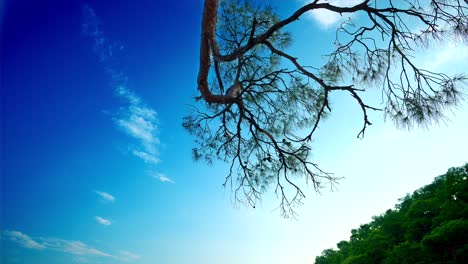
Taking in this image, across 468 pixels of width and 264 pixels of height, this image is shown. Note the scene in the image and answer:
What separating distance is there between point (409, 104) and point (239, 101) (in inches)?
64.0

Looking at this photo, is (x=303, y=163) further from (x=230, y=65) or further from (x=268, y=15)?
(x=268, y=15)

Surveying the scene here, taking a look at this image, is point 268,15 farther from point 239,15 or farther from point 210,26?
point 210,26

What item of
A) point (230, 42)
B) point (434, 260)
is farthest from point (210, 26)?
point (434, 260)

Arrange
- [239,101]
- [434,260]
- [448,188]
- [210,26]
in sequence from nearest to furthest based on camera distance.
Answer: [210,26]
[239,101]
[434,260]
[448,188]

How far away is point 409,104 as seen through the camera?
8.86ft

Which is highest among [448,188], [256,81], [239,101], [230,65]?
[448,188]

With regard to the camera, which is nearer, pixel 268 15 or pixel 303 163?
pixel 303 163

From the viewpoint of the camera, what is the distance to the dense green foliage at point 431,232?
12930 mm

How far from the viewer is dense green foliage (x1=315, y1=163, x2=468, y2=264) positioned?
12930 mm

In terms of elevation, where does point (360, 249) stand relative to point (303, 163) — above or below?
above

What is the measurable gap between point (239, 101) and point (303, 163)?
1.04 meters

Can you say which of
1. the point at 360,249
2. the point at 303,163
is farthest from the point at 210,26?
the point at 360,249

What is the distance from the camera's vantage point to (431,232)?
13.7m

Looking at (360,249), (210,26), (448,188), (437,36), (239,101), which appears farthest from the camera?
(360,249)
